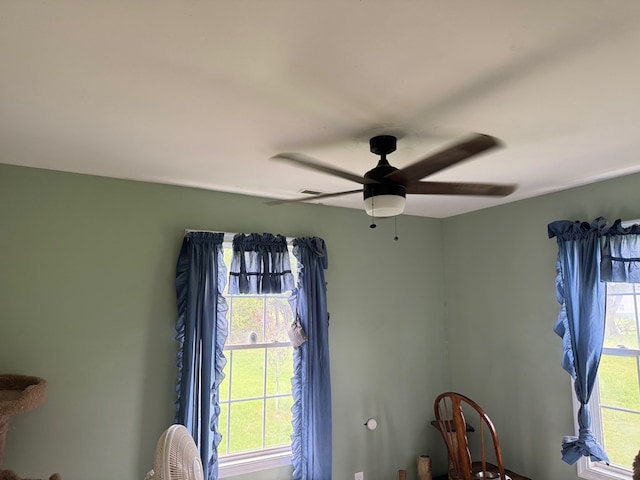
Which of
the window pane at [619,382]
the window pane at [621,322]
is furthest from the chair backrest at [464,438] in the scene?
the window pane at [621,322]

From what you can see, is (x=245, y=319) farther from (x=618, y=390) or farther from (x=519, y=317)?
(x=618, y=390)

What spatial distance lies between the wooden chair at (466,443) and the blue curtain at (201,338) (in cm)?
170

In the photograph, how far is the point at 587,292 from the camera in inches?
114

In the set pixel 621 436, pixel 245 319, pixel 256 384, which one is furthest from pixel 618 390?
pixel 245 319

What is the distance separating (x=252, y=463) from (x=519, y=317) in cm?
242

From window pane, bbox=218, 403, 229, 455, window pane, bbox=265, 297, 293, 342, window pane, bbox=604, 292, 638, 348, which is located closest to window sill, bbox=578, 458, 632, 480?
window pane, bbox=604, 292, 638, 348

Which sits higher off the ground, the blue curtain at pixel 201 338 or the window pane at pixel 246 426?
the blue curtain at pixel 201 338

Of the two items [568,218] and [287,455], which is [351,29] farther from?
[287,455]

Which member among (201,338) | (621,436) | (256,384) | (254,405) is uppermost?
(201,338)

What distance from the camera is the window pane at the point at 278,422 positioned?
11.0 feet

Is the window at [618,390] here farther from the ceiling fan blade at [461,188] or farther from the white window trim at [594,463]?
the ceiling fan blade at [461,188]

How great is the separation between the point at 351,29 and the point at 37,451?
9.39 ft

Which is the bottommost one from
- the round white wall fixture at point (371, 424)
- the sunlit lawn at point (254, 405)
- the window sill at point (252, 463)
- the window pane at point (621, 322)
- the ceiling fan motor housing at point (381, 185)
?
Result: the window sill at point (252, 463)

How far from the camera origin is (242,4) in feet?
3.92
